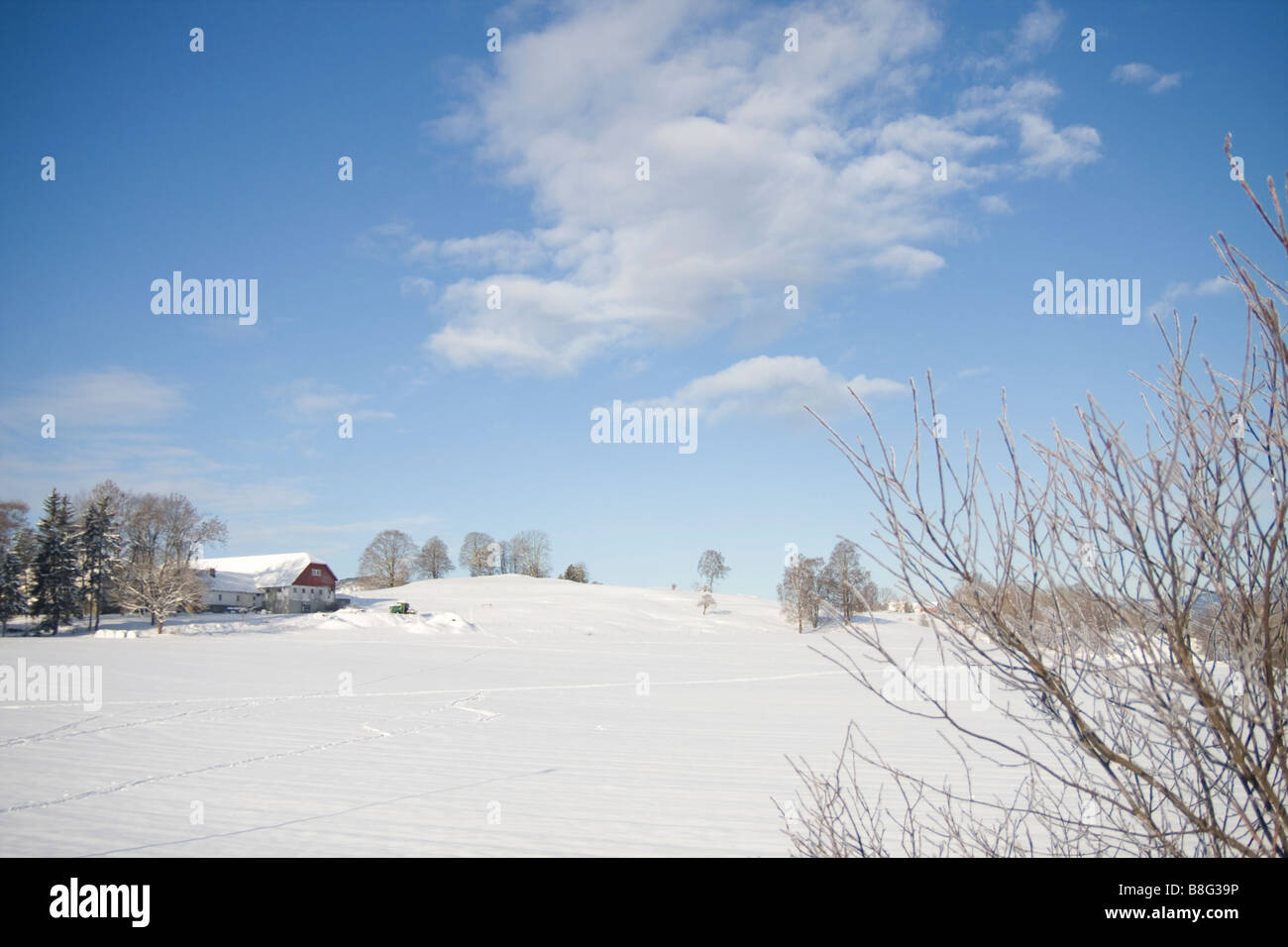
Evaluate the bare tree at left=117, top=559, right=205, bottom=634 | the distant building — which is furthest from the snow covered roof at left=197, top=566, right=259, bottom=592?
the bare tree at left=117, top=559, right=205, bottom=634

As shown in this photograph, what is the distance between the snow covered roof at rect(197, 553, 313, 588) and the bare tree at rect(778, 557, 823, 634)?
40910 mm

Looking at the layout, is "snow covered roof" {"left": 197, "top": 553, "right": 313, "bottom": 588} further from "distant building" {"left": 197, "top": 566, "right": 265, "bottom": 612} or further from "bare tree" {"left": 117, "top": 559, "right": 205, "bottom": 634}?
"bare tree" {"left": 117, "top": 559, "right": 205, "bottom": 634}

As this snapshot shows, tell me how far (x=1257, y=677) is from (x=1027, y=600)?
672 mm

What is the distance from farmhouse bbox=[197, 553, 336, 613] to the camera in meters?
57.1

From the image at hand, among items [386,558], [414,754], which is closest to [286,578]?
[386,558]

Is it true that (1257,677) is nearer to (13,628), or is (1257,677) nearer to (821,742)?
(821,742)

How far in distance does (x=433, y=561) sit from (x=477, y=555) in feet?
18.1

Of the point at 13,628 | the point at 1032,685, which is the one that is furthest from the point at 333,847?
the point at 13,628

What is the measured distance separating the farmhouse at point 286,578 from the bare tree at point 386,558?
1205 centimetres

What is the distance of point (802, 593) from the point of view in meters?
54.3

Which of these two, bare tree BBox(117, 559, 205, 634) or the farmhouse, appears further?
the farmhouse

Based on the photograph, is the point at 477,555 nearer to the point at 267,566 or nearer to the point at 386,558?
the point at 386,558

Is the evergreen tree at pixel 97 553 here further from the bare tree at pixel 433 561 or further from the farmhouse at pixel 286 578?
the bare tree at pixel 433 561

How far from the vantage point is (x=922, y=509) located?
2.41m
